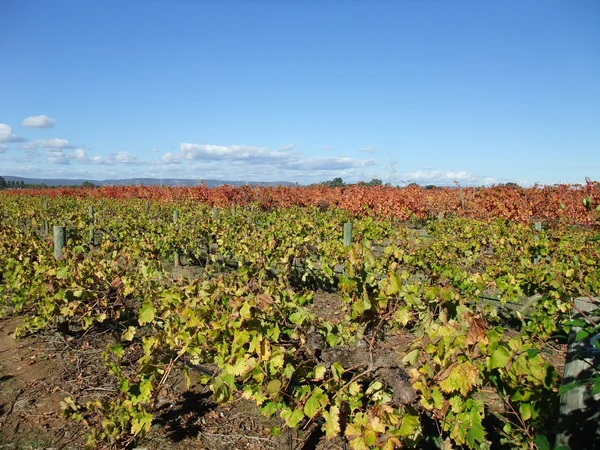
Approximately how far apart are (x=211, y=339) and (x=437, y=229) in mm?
7476

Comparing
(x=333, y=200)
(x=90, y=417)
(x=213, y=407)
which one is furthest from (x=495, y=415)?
(x=333, y=200)

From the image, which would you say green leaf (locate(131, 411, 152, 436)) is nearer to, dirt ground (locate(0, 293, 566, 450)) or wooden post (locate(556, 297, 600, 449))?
dirt ground (locate(0, 293, 566, 450))

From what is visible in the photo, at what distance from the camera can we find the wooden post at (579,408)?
160cm

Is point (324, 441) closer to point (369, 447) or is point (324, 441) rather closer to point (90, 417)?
point (369, 447)

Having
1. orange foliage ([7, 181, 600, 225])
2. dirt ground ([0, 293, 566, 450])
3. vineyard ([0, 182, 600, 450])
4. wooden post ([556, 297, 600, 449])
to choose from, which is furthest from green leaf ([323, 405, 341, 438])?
orange foliage ([7, 181, 600, 225])

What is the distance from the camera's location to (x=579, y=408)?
162 centimetres

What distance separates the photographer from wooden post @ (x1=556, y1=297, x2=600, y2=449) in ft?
5.25

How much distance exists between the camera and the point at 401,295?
238 cm

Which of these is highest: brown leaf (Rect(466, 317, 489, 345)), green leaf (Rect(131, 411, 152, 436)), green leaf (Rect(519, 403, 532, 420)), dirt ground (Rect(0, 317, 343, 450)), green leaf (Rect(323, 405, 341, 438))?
brown leaf (Rect(466, 317, 489, 345))

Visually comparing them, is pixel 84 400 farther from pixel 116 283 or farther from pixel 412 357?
pixel 412 357

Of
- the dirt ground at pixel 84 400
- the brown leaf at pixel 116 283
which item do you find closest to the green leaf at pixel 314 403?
the dirt ground at pixel 84 400

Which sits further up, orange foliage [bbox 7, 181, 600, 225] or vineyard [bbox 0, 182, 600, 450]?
orange foliage [bbox 7, 181, 600, 225]

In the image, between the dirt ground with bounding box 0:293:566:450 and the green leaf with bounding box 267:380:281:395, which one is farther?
the dirt ground with bounding box 0:293:566:450

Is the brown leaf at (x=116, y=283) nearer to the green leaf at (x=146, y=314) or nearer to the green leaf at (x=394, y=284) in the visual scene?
the green leaf at (x=146, y=314)
